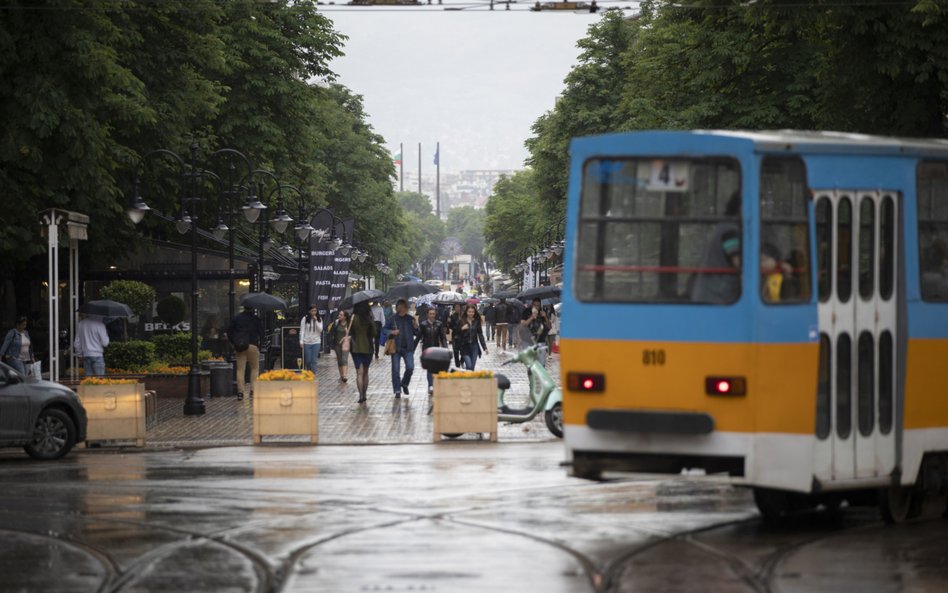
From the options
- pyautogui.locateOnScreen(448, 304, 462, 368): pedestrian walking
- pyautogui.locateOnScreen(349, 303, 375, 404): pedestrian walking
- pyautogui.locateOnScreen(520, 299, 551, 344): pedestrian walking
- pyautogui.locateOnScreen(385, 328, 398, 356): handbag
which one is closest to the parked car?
pyautogui.locateOnScreen(349, 303, 375, 404): pedestrian walking

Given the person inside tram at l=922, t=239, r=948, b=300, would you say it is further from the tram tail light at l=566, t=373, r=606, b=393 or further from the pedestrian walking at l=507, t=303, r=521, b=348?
the pedestrian walking at l=507, t=303, r=521, b=348

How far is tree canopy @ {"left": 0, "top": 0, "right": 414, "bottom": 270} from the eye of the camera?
31.9 meters

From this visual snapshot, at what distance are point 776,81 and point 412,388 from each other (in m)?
13.7

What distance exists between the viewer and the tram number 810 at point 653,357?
528 inches

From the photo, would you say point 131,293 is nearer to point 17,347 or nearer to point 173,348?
point 173,348

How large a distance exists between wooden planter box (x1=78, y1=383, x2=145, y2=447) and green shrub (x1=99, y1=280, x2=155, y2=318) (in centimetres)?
1697

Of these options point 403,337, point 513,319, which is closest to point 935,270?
point 403,337

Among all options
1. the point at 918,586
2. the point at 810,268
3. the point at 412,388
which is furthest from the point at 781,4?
the point at 918,586

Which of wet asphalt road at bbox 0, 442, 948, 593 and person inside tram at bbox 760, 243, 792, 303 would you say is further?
person inside tram at bbox 760, 243, 792, 303

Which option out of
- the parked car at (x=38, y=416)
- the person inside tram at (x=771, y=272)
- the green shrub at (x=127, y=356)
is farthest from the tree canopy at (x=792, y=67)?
the person inside tram at (x=771, y=272)

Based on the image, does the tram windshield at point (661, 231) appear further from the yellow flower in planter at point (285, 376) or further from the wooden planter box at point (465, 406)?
the yellow flower in planter at point (285, 376)

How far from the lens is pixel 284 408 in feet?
78.1

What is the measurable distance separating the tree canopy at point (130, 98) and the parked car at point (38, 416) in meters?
7.95

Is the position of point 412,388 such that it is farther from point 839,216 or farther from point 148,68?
point 839,216
